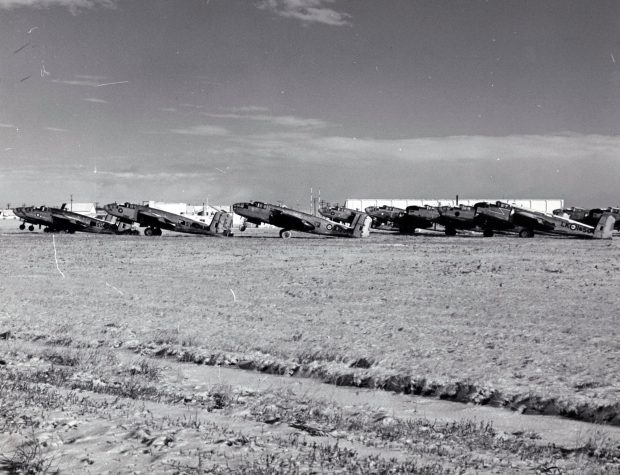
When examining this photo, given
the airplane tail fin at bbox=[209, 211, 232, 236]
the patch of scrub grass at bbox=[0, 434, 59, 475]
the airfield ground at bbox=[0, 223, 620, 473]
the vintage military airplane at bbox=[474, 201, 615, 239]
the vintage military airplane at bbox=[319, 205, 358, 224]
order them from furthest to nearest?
the vintage military airplane at bbox=[319, 205, 358, 224], the airplane tail fin at bbox=[209, 211, 232, 236], the vintage military airplane at bbox=[474, 201, 615, 239], the airfield ground at bbox=[0, 223, 620, 473], the patch of scrub grass at bbox=[0, 434, 59, 475]

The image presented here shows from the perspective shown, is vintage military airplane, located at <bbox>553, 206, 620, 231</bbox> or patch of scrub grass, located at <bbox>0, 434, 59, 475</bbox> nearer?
patch of scrub grass, located at <bbox>0, 434, 59, 475</bbox>

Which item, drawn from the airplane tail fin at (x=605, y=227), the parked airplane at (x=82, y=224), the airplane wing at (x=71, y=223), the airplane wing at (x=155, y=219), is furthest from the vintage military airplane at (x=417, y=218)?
the airplane wing at (x=71, y=223)

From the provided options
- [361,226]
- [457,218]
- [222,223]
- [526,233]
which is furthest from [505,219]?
[222,223]

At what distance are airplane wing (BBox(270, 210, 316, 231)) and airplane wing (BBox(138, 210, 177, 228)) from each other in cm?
856

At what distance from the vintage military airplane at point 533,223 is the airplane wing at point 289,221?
521 inches

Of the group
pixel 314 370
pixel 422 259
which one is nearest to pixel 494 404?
pixel 314 370

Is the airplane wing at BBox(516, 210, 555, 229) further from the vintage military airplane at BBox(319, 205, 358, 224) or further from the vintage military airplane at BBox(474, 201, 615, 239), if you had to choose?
the vintage military airplane at BBox(319, 205, 358, 224)

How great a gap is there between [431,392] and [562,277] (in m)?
12.5

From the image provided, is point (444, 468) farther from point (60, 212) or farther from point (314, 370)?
point (60, 212)

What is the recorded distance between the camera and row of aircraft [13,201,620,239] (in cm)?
4459

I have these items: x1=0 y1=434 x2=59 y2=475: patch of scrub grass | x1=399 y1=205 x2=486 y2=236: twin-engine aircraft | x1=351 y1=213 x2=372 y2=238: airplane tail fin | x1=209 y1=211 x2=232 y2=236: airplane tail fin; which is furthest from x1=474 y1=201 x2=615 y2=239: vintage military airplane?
x1=0 y1=434 x2=59 y2=475: patch of scrub grass

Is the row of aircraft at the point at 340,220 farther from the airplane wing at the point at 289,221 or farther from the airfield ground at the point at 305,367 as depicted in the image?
the airfield ground at the point at 305,367

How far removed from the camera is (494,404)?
27.4ft

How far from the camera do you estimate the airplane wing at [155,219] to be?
48312 mm
